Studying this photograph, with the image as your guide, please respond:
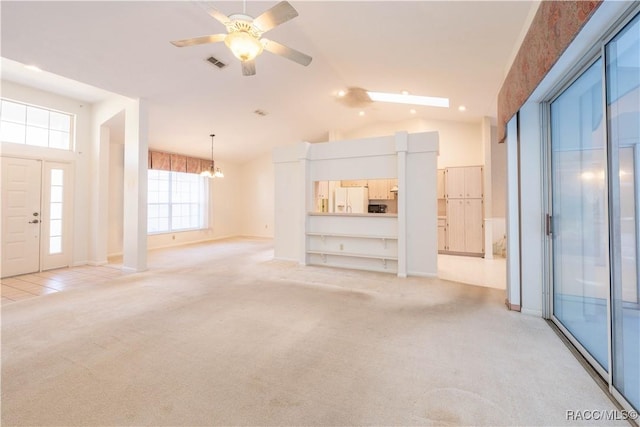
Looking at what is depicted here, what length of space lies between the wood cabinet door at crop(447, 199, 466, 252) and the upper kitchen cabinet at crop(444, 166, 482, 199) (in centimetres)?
18

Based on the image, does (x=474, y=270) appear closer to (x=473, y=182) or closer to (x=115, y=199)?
(x=473, y=182)

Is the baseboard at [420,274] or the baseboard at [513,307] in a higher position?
the baseboard at [420,274]

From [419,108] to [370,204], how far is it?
9.38 feet

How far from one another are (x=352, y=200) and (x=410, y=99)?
9.84ft

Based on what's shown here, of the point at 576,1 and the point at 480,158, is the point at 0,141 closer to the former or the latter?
the point at 576,1

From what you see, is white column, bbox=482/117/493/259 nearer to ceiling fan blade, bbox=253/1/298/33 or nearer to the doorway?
ceiling fan blade, bbox=253/1/298/33

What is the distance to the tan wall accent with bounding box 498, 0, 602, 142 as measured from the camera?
5.08ft

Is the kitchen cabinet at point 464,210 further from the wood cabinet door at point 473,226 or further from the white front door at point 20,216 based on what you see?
the white front door at point 20,216

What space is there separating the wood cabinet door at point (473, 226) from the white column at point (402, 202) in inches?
112

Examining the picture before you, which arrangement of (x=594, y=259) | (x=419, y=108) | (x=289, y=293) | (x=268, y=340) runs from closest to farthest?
(x=594, y=259) < (x=268, y=340) < (x=289, y=293) < (x=419, y=108)

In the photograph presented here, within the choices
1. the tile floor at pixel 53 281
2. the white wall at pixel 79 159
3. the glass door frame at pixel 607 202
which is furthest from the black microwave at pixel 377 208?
the white wall at pixel 79 159

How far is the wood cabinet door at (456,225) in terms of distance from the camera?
699 centimetres

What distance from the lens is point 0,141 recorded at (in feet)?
15.5

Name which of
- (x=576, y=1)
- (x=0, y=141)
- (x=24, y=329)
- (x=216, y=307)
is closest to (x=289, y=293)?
(x=216, y=307)
